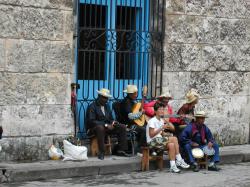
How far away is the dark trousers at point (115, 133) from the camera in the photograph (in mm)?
10617

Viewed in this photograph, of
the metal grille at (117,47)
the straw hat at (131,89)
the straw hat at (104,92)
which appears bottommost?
the straw hat at (104,92)

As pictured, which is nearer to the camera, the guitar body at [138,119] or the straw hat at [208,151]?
the straw hat at [208,151]

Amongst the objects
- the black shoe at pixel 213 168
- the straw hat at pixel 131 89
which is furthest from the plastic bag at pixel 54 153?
the black shoe at pixel 213 168

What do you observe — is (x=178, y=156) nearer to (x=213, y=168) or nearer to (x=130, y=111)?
(x=213, y=168)

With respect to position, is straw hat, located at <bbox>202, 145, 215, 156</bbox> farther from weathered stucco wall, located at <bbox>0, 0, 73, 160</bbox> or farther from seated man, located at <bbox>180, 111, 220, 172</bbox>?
weathered stucco wall, located at <bbox>0, 0, 73, 160</bbox>

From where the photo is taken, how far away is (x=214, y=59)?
12633 millimetres

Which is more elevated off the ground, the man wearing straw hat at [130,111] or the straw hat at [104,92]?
the straw hat at [104,92]

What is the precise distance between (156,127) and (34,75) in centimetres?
218

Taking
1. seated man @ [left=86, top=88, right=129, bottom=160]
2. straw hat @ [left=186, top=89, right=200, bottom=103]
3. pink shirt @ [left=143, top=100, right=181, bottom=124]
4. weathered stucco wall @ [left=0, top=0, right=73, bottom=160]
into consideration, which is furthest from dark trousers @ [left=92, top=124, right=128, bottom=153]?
straw hat @ [left=186, top=89, right=200, bottom=103]

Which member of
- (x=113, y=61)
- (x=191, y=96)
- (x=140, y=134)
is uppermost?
(x=113, y=61)

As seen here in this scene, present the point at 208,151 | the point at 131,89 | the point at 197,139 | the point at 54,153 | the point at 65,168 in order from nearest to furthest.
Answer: the point at 65,168
the point at 54,153
the point at 208,151
the point at 197,139
the point at 131,89

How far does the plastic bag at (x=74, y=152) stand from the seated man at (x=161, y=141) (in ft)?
3.61

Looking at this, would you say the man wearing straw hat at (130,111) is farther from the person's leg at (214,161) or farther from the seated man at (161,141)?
the person's leg at (214,161)

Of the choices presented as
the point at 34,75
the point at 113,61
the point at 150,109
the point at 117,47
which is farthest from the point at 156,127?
the point at 34,75
